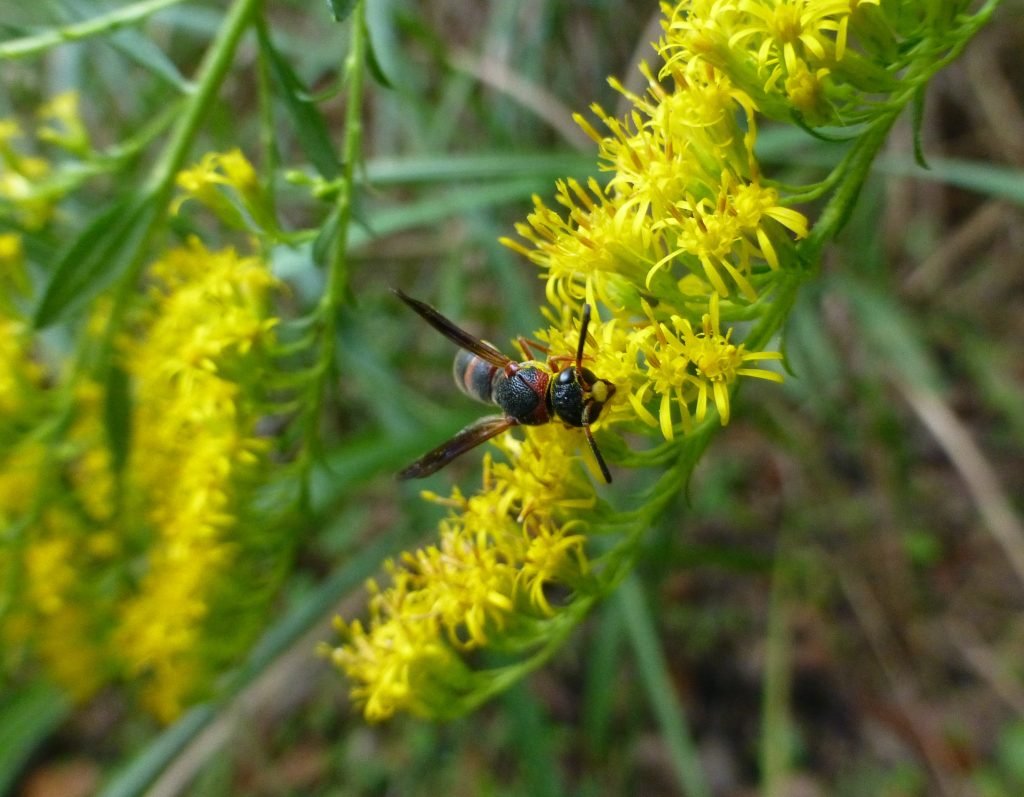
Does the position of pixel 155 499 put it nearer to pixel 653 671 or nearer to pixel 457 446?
pixel 457 446

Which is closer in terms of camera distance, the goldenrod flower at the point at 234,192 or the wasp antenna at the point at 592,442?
the wasp antenna at the point at 592,442

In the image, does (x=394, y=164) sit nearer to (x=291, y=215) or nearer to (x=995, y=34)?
(x=291, y=215)

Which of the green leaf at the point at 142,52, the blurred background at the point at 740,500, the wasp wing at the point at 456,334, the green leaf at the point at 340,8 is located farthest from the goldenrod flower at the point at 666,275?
the blurred background at the point at 740,500

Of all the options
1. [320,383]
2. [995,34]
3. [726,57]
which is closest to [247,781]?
[320,383]

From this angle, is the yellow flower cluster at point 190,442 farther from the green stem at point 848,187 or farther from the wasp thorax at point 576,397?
the green stem at point 848,187

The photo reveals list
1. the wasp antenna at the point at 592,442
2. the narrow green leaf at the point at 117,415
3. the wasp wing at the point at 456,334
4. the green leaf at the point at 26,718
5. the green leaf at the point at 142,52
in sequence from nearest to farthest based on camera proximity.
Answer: the wasp antenna at the point at 592,442 < the wasp wing at the point at 456,334 < the green leaf at the point at 142,52 < the narrow green leaf at the point at 117,415 < the green leaf at the point at 26,718

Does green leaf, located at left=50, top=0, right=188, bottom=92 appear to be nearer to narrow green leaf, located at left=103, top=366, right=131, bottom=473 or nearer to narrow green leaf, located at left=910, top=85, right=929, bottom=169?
narrow green leaf, located at left=103, top=366, right=131, bottom=473

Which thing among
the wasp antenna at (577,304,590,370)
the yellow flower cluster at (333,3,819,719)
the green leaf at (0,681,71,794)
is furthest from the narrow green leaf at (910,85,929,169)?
the green leaf at (0,681,71,794)
